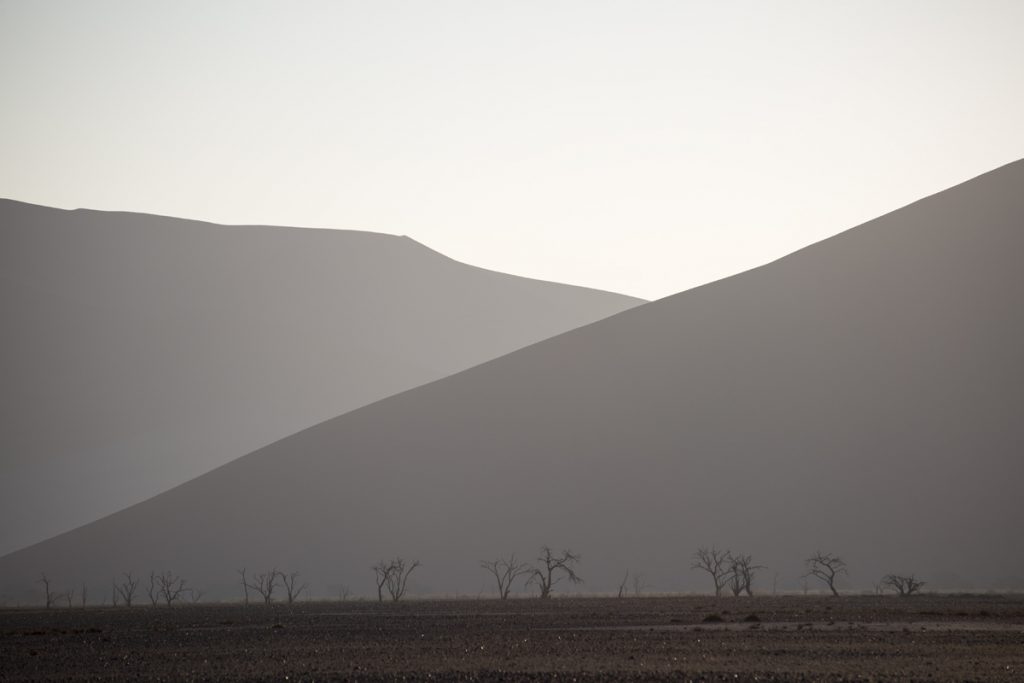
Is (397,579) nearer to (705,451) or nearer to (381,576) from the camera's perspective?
(381,576)

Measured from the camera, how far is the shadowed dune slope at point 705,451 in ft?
261

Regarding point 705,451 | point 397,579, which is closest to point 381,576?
point 397,579

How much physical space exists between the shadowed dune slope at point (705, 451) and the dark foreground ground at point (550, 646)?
35590 millimetres

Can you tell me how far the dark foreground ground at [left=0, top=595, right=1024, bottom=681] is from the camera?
2216 cm

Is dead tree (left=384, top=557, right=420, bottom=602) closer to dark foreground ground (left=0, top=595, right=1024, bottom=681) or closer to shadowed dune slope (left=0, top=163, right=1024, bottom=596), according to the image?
shadowed dune slope (left=0, top=163, right=1024, bottom=596)

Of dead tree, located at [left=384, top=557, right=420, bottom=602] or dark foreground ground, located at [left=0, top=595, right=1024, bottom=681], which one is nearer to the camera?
dark foreground ground, located at [left=0, top=595, right=1024, bottom=681]

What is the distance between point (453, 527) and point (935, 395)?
3695cm

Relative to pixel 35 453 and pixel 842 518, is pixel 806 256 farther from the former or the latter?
pixel 35 453

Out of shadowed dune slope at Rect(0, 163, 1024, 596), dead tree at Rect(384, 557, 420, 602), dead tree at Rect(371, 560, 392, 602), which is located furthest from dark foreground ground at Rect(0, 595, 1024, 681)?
shadowed dune slope at Rect(0, 163, 1024, 596)

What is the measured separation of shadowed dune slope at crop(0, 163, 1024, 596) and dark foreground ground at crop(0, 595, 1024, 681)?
35.6m

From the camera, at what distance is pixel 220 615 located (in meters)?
48.9

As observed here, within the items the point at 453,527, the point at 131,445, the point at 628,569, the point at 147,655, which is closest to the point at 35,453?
the point at 131,445

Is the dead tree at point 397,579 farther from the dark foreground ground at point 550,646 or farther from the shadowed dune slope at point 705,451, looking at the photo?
the dark foreground ground at point 550,646

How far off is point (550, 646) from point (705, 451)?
62391 mm
